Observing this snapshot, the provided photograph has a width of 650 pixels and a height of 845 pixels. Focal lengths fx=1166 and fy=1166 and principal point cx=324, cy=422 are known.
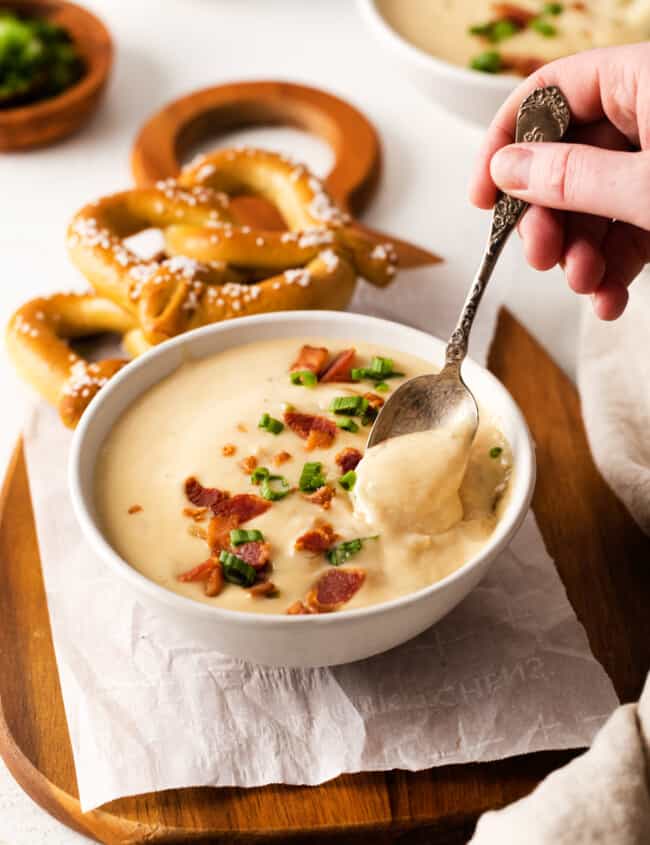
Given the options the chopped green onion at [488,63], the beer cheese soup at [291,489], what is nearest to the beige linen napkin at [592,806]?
the beer cheese soup at [291,489]

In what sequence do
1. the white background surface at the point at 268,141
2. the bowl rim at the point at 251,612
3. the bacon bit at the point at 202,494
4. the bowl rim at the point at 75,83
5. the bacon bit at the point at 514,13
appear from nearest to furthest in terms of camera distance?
the bowl rim at the point at 251,612
the bacon bit at the point at 202,494
the white background surface at the point at 268,141
the bowl rim at the point at 75,83
the bacon bit at the point at 514,13

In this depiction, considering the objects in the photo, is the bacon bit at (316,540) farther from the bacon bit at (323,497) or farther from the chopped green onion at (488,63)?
the chopped green onion at (488,63)

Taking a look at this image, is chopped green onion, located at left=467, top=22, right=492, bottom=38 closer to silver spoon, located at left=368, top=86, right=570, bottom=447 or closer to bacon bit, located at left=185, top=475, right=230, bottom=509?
silver spoon, located at left=368, top=86, right=570, bottom=447

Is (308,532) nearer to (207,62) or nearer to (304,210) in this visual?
(304,210)

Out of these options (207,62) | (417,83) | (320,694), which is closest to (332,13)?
(207,62)

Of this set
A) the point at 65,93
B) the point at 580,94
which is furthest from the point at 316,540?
the point at 65,93

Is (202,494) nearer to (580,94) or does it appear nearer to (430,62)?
(580,94)

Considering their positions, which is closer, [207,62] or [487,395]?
[487,395]
